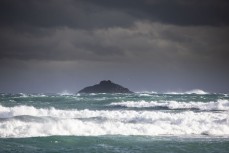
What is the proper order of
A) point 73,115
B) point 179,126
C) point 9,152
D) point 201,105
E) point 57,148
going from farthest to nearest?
point 201,105 < point 73,115 < point 179,126 < point 57,148 < point 9,152

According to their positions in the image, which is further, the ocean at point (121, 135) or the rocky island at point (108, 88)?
the rocky island at point (108, 88)

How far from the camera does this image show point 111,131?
76.1ft

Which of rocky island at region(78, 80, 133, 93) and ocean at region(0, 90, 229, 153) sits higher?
rocky island at region(78, 80, 133, 93)

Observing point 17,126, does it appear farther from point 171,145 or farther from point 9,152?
point 171,145

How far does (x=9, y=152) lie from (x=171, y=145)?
7454mm

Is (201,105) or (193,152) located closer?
(193,152)

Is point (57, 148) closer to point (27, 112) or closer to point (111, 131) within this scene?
point (111, 131)

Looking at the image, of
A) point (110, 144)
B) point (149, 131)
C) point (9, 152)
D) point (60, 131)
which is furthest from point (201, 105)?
point (9, 152)

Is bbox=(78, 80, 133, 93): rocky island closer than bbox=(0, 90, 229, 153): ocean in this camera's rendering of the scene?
No

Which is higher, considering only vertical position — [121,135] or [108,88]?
[108,88]

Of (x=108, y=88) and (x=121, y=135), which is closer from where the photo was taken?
(x=121, y=135)

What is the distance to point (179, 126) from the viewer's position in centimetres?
2442

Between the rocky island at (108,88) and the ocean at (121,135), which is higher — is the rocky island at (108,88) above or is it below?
above

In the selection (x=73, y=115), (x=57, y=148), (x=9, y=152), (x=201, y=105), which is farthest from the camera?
(x=201, y=105)
